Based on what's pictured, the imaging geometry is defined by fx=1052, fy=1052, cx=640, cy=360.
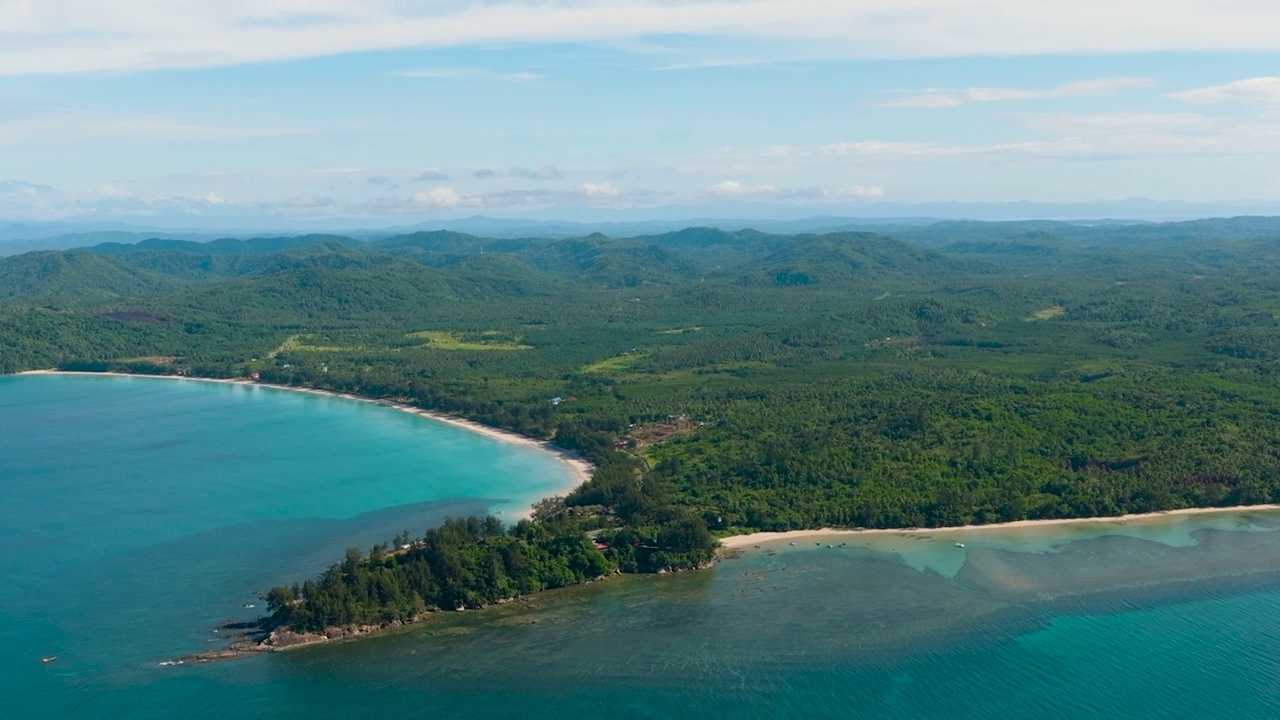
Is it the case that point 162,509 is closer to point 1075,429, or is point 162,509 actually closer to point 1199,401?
point 1075,429

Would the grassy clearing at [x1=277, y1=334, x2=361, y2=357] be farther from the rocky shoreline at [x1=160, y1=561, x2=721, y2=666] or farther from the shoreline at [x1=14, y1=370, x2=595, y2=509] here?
the rocky shoreline at [x1=160, y1=561, x2=721, y2=666]

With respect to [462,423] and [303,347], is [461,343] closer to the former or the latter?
[303,347]

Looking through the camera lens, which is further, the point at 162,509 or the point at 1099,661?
the point at 162,509

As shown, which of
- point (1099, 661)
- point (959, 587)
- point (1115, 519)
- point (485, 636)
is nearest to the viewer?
point (1099, 661)

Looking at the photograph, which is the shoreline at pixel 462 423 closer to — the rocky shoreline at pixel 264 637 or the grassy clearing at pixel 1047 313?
the rocky shoreline at pixel 264 637

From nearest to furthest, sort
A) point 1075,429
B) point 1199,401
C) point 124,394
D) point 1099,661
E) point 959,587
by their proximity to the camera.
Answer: point 1099,661, point 959,587, point 1075,429, point 1199,401, point 124,394

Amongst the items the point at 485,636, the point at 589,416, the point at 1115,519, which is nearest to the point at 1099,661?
the point at 1115,519

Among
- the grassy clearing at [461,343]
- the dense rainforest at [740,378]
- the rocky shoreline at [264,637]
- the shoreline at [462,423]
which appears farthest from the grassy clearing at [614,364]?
the rocky shoreline at [264,637]
